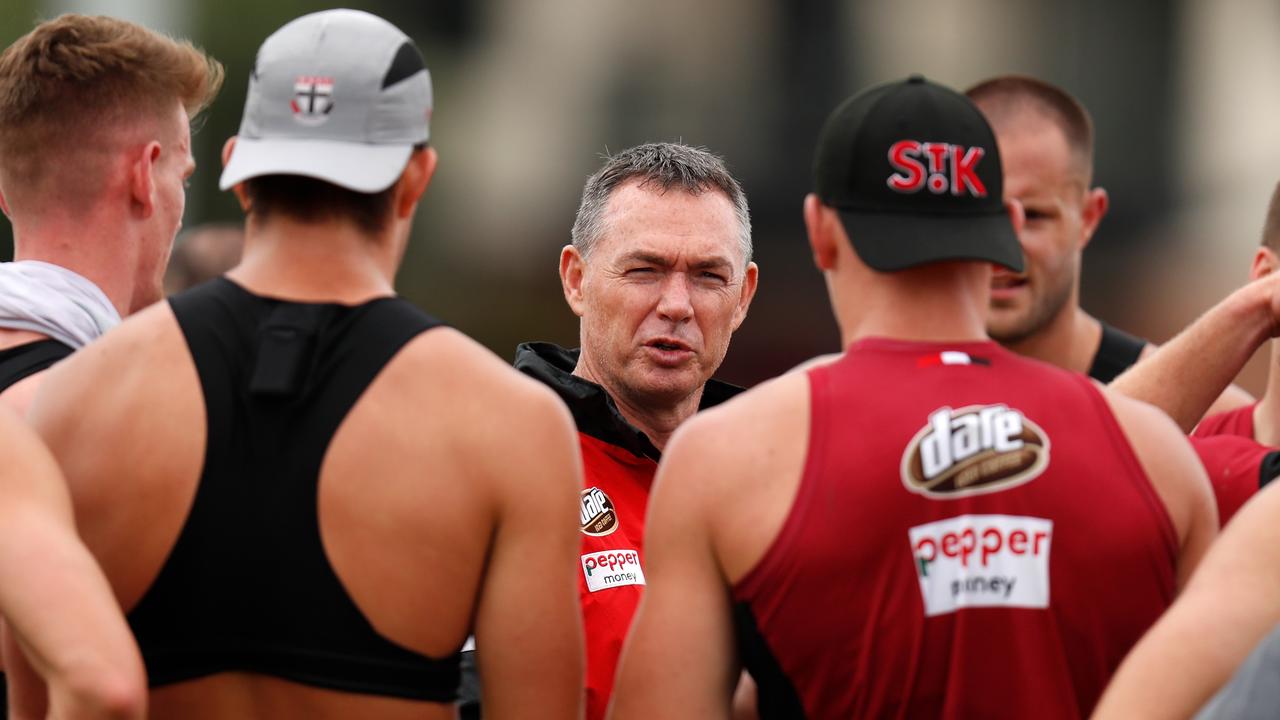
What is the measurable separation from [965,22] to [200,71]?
14.0 meters

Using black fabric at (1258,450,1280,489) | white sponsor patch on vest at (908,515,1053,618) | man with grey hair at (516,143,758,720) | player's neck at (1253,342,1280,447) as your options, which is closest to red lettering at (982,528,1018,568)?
white sponsor patch on vest at (908,515,1053,618)

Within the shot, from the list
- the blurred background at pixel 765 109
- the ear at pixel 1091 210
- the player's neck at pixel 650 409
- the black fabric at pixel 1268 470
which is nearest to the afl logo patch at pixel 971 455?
the black fabric at pixel 1268 470

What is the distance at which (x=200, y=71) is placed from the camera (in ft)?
13.5

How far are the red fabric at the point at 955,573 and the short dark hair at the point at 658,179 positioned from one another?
2.11 metres

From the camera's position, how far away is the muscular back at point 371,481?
279 cm

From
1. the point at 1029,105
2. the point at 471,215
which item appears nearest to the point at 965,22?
the point at 471,215

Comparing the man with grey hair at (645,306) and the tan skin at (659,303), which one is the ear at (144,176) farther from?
the tan skin at (659,303)

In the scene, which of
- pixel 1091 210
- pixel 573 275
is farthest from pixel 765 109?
pixel 573 275

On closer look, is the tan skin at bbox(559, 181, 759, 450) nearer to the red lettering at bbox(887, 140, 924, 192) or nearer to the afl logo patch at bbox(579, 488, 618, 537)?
the afl logo patch at bbox(579, 488, 618, 537)

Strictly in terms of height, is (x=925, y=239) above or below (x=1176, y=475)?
above

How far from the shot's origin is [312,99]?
2.93 metres

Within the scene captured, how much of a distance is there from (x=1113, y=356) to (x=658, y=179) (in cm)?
226

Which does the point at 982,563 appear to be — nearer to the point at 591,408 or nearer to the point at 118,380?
the point at 118,380

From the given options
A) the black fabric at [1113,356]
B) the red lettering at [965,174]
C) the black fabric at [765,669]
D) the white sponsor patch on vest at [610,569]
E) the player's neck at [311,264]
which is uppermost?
the red lettering at [965,174]
